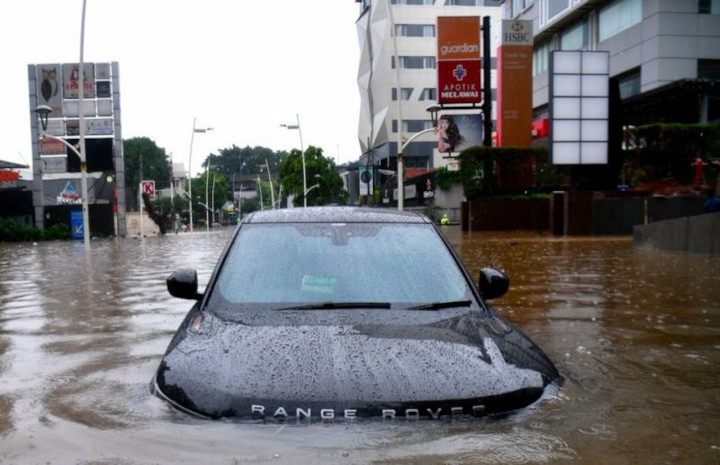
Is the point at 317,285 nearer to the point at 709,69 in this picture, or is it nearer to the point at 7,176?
the point at 709,69

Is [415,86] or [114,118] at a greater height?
[415,86]

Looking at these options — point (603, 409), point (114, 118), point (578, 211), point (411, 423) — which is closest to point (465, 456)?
point (411, 423)

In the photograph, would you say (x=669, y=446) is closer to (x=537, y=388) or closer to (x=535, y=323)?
(x=537, y=388)

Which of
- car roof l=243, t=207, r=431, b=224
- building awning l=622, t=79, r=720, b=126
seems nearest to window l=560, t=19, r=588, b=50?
building awning l=622, t=79, r=720, b=126

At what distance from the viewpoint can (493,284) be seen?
4.37 meters

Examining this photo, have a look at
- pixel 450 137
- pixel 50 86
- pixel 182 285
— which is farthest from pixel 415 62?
pixel 182 285

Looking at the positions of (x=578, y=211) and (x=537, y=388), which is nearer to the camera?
(x=537, y=388)

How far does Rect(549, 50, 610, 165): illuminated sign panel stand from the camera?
28094 mm

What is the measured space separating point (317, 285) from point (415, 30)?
262ft

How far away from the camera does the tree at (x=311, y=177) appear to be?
8606 cm

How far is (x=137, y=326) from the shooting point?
7566 millimetres

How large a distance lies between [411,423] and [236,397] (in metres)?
0.72

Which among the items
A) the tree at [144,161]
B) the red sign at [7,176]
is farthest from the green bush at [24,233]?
the tree at [144,161]

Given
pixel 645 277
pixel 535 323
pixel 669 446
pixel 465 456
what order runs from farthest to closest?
1. pixel 645 277
2. pixel 535 323
3. pixel 669 446
4. pixel 465 456
